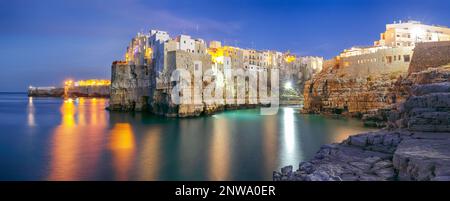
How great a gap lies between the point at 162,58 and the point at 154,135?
50.4 ft

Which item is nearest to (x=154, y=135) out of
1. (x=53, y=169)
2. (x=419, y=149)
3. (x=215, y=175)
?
(x=53, y=169)

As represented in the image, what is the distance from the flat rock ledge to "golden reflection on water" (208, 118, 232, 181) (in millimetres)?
3124

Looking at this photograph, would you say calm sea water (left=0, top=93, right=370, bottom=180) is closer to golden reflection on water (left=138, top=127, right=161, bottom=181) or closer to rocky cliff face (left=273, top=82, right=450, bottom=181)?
golden reflection on water (left=138, top=127, right=161, bottom=181)

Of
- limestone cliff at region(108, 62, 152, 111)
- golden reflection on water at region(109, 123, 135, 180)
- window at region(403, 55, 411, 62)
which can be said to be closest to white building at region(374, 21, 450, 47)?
window at region(403, 55, 411, 62)

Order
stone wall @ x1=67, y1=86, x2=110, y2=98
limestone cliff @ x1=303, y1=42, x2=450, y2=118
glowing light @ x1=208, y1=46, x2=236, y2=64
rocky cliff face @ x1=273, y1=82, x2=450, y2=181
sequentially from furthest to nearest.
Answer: stone wall @ x1=67, y1=86, x2=110, y2=98
glowing light @ x1=208, y1=46, x2=236, y2=64
limestone cliff @ x1=303, y1=42, x2=450, y2=118
rocky cliff face @ x1=273, y1=82, x2=450, y2=181

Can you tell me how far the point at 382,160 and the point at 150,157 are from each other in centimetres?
1027

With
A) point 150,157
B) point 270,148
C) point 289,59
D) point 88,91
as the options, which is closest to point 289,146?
point 270,148

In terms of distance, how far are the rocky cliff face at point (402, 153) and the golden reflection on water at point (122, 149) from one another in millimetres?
6539

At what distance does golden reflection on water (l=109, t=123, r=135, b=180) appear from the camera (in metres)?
12.7

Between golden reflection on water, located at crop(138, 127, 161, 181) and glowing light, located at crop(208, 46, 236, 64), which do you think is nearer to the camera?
golden reflection on water, located at crop(138, 127, 161, 181)

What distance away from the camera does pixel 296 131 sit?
2395cm

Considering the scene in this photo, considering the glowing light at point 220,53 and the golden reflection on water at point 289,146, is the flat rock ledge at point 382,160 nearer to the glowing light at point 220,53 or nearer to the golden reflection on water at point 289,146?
the golden reflection on water at point 289,146

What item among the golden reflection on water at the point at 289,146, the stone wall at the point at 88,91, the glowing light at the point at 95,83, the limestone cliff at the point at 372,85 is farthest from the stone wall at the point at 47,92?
the golden reflection on water at the point at 289,146
